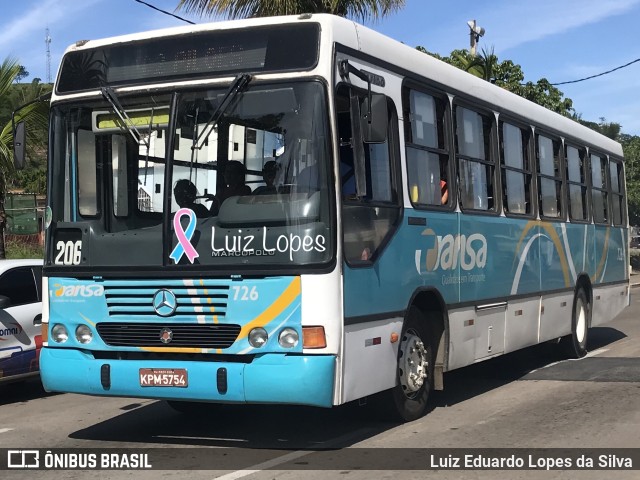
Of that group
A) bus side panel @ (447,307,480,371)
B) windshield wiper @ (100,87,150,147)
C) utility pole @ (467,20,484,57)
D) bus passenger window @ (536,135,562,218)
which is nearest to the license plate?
windshield wiper @ (100,87,150,147)

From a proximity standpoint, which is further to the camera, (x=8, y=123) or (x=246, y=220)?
(x=8, y=123)

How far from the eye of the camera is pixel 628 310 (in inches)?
901

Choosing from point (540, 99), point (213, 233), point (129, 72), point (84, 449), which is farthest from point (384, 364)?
point (540, 99)

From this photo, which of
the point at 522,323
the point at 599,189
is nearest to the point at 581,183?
the point at 599,189

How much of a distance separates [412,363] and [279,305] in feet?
6.56

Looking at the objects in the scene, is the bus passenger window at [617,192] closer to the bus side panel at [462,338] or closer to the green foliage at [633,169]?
the bus side panel at [462,338]

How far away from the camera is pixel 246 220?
716cm

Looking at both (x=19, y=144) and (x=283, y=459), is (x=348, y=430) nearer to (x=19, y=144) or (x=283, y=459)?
(x=283, y=459)

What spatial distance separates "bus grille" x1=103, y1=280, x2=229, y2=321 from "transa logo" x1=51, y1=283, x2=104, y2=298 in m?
0.08

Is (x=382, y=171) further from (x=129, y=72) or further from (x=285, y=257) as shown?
(x=129, y=72)

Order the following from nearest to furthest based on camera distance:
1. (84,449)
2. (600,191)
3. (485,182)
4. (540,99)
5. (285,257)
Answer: (285,257) → (84,449) → (485,182) → (600,191) → (540,99)

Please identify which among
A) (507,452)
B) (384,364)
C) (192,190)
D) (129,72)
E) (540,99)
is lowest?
(507,452)

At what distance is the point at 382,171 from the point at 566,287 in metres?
5.79

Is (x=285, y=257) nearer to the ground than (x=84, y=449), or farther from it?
farther from it
